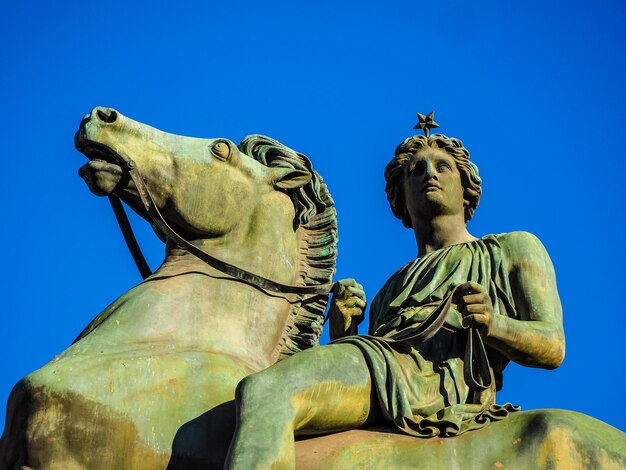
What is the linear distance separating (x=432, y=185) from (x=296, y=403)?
8.13 ft

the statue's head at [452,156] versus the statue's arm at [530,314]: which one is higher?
the statue's head at [452,156]

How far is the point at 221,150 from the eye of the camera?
37.2ft

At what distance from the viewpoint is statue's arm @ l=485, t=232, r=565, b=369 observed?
10438 mm

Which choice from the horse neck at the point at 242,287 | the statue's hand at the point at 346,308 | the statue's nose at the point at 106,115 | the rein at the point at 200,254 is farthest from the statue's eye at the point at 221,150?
the statue's hand at the point at 346,308

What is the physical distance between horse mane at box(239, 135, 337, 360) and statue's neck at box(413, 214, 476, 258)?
635 mm

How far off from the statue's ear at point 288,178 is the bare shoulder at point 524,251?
1448mm

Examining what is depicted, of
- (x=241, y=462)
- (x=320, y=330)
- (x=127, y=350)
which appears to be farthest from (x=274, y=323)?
(x=241, y=462)

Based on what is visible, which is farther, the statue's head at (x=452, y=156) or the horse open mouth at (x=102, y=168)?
the statue's head at (x=452, y=156)

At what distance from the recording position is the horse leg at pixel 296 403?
371 inches

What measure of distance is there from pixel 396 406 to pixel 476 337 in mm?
768

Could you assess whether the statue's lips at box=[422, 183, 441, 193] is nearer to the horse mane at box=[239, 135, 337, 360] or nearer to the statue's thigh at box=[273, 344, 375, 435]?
the horse mane at box=[239, 135, 337, 360]

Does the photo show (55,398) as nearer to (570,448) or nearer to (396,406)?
(396,406)

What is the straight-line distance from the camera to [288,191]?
1155cm

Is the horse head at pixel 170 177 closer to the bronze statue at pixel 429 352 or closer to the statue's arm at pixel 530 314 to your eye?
the bronze statue at pixel 429 352
